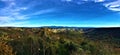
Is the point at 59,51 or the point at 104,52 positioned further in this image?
the point at 104,52

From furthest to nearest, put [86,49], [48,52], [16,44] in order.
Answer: [86,49]
[48,52]
[16,44]

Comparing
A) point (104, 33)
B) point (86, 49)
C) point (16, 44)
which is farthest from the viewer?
point (104, 33)

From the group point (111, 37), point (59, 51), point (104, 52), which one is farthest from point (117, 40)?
point (59, 51)

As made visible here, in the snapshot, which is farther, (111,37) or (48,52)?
(111,37)

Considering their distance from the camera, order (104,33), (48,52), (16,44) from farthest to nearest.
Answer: (104,33)
(48,52)
(16,44)

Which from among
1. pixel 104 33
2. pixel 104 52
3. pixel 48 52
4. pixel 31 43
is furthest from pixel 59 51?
pixel 104 33

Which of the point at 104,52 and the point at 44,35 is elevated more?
the point at 44,35

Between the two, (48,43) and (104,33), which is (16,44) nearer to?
(48,43)

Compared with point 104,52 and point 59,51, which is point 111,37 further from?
point 59,51
